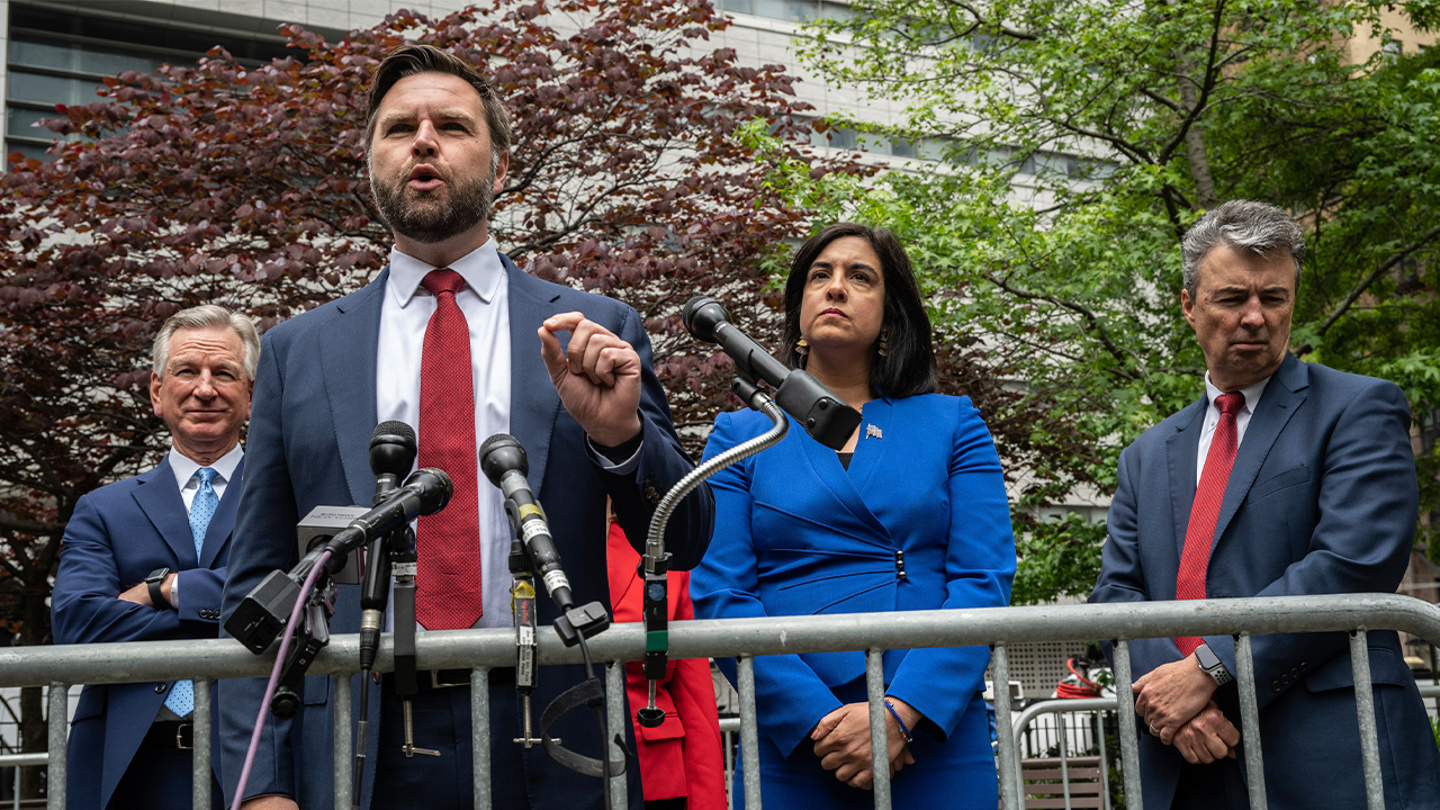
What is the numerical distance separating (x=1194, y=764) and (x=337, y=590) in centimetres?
211

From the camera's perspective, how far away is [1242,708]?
2291 mm

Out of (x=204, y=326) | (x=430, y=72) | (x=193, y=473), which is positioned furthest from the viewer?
(x=204, y=326)

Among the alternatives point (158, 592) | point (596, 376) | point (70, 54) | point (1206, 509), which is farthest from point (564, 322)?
point (70, 54)

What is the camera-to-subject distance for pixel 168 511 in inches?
150

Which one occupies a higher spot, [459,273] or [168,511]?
[459,273]

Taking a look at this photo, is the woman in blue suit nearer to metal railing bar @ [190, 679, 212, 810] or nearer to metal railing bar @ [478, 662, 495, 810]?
metal railing bar @ [478, 662, 495, 810]

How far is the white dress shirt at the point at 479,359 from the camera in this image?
85.9 inches

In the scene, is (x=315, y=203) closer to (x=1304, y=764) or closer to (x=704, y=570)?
(x=704, y=570)

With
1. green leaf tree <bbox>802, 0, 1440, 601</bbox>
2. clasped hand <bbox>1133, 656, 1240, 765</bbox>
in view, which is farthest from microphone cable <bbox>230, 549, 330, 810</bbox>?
green leaf tree <bbox>802, 0, 1440, 601</bbox>

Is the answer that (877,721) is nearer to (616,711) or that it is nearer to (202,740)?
(616,711)

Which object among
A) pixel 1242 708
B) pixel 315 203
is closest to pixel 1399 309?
pixel 315 203

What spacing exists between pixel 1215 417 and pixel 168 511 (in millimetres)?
3426

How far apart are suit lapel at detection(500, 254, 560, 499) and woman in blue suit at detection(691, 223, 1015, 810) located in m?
0.69

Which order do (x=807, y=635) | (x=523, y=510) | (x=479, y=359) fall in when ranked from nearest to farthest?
1. (x=523, y=510)
2. (x=807, y=635)
3. (x=479, y=359)
